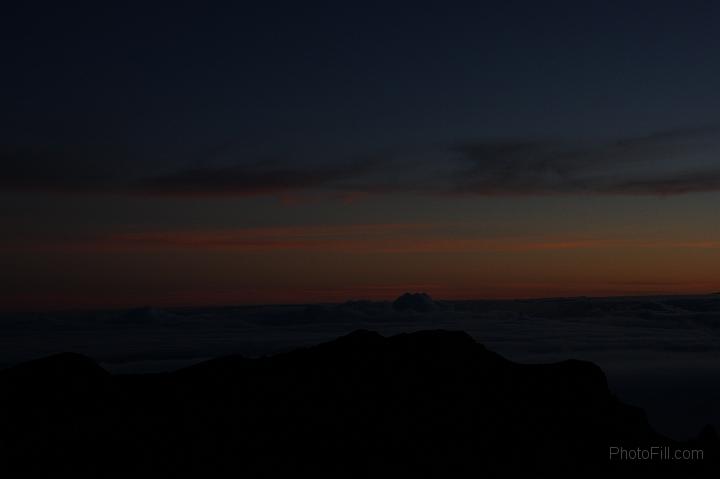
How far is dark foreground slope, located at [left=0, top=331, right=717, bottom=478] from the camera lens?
4656 centimetres

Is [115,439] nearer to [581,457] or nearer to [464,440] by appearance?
[464,440]

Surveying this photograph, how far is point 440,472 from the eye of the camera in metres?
46.1

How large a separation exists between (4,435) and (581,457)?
3979cm

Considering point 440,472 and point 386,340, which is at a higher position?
point 386,340

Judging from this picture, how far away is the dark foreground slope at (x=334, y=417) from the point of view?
4656 centimetres

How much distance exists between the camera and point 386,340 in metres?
65.4

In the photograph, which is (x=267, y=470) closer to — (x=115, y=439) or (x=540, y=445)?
(x=115, y=439)

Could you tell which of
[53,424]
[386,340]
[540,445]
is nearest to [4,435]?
[53,424]

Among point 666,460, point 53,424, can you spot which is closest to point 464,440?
point 666,460

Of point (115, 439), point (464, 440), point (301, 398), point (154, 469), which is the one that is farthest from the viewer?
point (301, 398)

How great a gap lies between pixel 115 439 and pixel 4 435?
8.07 metres

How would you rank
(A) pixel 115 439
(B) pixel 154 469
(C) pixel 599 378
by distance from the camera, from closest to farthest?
(B) pixel 154 469 < (A) pixel 115 439 < (C) pixel 599 378

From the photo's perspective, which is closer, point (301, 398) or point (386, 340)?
point (301, 398)

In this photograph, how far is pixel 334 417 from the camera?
5256 cm
